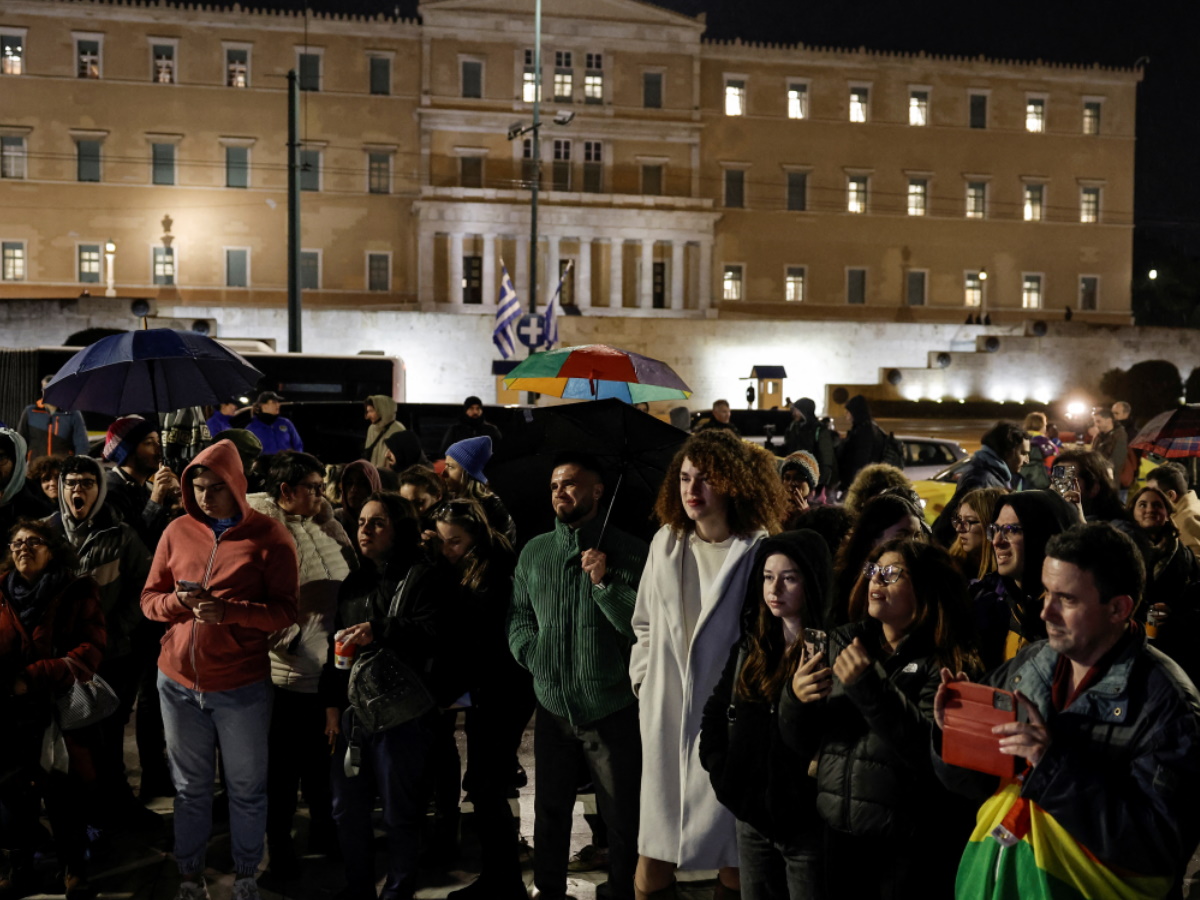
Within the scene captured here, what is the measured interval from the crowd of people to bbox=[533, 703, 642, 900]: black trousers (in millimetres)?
11

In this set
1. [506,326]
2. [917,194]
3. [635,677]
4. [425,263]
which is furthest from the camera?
[917,194]

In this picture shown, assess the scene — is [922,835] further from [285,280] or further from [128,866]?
[285,280]

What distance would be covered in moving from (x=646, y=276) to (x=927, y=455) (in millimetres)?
27019

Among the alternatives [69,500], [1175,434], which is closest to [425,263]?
[1175,434]

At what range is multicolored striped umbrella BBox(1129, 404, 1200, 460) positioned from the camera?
7.10m

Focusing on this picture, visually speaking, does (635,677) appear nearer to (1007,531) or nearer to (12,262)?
(1007,531)

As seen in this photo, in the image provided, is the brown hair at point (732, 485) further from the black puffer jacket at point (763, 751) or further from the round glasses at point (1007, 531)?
the round glasses at point (1007, 531)

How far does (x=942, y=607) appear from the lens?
3.25 metres

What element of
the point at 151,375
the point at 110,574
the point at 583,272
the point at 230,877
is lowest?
the point at 230,877

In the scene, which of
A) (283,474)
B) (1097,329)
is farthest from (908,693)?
(1097,329)

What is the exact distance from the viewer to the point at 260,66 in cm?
4109

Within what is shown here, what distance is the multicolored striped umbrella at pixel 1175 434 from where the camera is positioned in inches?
280

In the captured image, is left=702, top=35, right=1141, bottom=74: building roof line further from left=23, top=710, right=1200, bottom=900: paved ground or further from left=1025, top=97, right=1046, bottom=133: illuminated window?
left=23, top=710, right=1200, bottom=900: paved ground

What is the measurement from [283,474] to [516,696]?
1.41 meters
